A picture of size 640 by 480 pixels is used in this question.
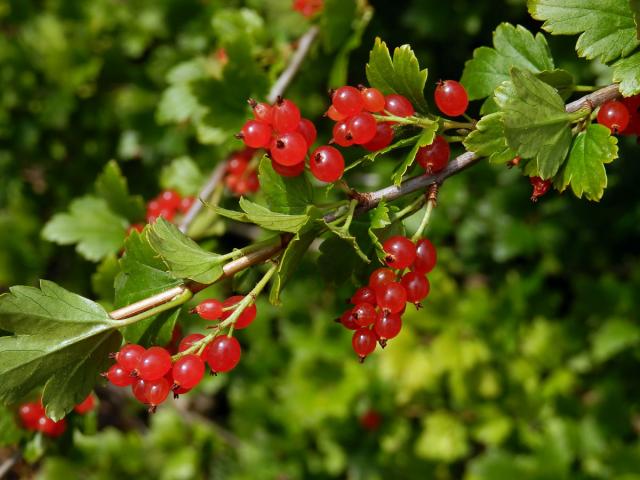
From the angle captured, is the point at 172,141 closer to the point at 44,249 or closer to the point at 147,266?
the point at 44,249

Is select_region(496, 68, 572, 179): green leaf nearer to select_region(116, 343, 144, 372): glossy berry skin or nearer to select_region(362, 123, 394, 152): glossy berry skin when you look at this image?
select_region(362, 123, 394, 152): glossy berry skin

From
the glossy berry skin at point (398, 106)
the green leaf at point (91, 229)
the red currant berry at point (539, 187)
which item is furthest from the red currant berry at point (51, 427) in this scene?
the red currant berry at point (539, 187)

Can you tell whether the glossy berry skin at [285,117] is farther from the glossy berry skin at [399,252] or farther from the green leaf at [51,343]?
the green leaf at [51,343]

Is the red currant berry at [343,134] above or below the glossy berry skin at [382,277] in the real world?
above

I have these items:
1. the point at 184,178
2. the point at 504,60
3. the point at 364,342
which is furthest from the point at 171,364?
the point at 184,178

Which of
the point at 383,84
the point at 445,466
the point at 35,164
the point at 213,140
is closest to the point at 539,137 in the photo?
the point at 383,84

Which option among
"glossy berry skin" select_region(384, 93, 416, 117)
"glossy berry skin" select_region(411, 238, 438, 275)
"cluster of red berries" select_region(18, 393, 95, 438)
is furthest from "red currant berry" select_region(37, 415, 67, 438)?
"glossy berry skin" select_region(384, 93, 416, 117)
